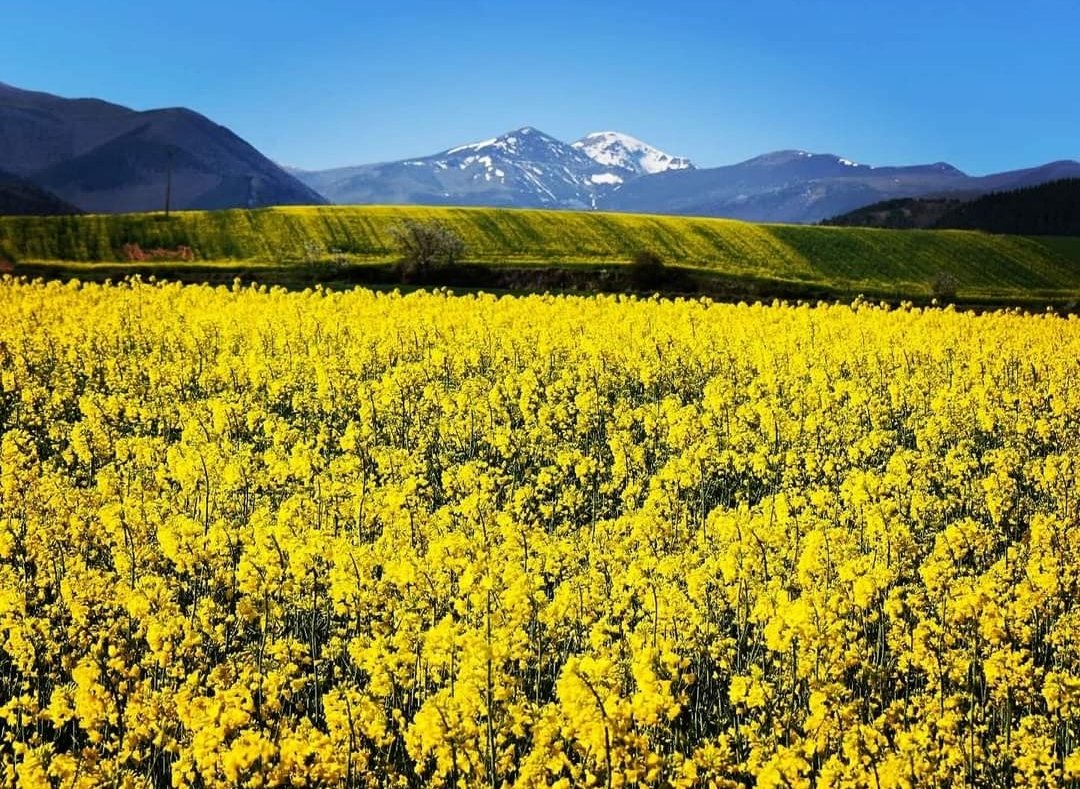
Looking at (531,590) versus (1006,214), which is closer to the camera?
(531,590)

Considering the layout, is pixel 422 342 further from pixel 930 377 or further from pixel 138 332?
pixel 930 377

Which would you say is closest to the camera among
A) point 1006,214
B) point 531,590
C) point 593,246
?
point 531,590

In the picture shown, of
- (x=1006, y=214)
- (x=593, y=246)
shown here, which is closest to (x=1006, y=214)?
(x=1006, y=214)

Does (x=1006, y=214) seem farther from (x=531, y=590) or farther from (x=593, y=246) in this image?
(x=531, y=590)

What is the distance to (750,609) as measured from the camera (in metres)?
Result: 8.80

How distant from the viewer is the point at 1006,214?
576ft

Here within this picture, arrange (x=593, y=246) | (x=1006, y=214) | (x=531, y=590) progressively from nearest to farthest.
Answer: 1. (x=531, y=590)
2. (x=593, y=246)
3. (x=1006, y=214)

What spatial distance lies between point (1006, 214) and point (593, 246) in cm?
13131

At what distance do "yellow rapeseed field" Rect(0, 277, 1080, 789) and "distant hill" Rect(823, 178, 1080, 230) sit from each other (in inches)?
6238

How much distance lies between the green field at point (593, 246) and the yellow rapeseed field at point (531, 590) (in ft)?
143

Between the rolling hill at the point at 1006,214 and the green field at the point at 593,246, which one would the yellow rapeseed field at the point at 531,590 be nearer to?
the green field at the point at 593,246

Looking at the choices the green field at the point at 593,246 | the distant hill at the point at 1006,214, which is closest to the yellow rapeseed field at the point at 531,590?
the green field at the point at 593,246

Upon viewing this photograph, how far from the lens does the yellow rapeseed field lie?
20.7 ft

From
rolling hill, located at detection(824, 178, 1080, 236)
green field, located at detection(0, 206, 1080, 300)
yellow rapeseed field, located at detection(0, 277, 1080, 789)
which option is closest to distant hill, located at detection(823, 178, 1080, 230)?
rolling hill, located at detection(824, 178, 1080, 236)
